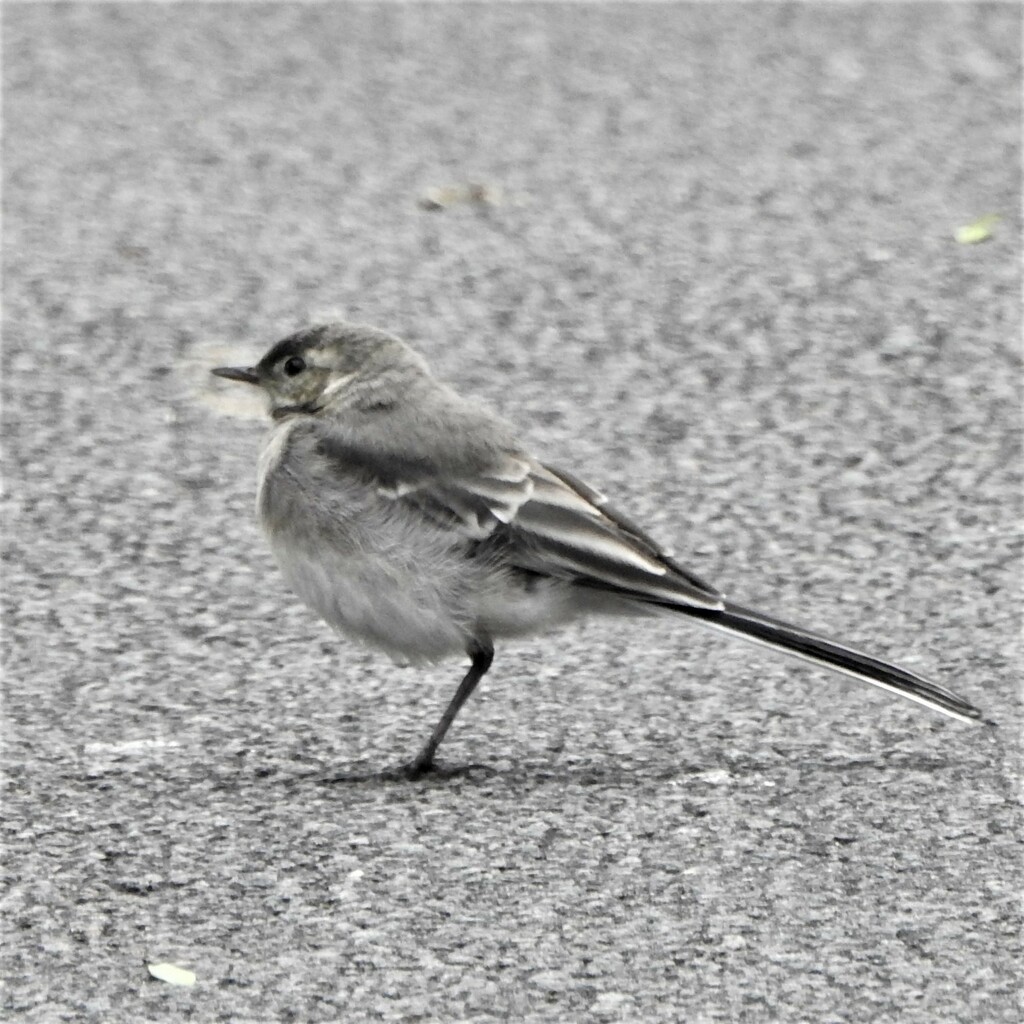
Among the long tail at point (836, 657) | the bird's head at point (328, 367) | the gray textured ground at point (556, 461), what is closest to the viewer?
the gray textured ground at point (556, 461)

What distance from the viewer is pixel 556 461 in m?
8.20

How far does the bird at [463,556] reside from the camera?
5.99 metres

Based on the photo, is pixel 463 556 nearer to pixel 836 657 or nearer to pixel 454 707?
pixel 454 707

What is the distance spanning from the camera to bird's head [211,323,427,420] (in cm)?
649

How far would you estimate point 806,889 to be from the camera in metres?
5.19

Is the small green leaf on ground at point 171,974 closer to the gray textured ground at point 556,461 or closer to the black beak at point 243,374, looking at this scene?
the gray textured ground at point 556,461

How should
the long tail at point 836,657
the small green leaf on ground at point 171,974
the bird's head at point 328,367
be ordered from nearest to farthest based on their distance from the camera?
the small green leaf on ground at point 171,974 → the long tail at point 836,657 → the bird's head at point 328,367

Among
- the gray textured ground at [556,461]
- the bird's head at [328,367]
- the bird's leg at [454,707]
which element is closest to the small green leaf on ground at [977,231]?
the gray textured ground at [556,461]

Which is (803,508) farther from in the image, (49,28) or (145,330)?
(49,28)

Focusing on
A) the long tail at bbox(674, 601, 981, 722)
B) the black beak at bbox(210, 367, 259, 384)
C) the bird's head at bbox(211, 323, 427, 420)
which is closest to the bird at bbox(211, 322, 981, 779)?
the long tail at bbox(674, 601, 981, 722)

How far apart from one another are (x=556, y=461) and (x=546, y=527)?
215 cm

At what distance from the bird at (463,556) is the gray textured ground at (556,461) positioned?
1.06 feet

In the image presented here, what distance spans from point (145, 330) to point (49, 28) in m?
4.10

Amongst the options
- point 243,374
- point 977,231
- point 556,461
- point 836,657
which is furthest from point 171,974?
point 977,231
